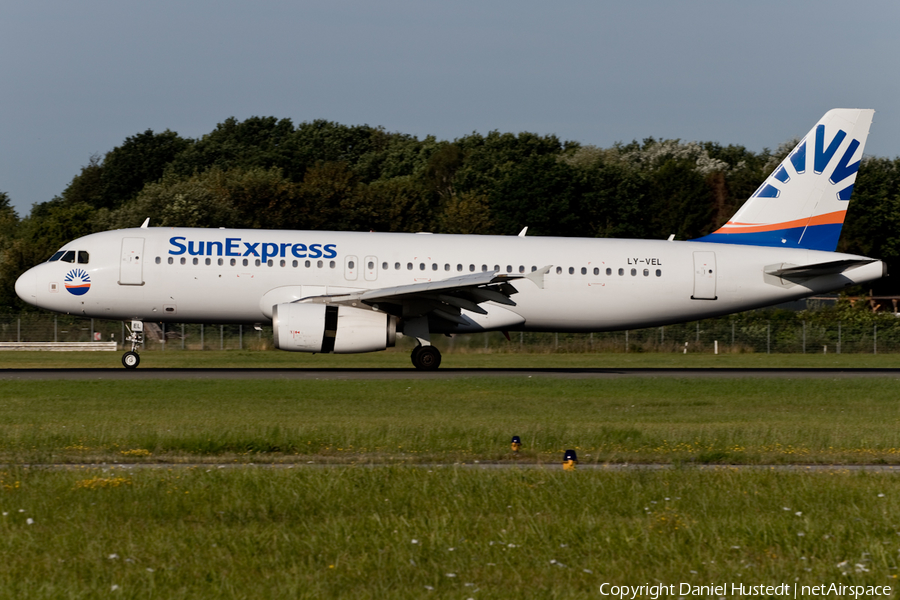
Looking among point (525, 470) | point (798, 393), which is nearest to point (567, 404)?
point (798, 393)

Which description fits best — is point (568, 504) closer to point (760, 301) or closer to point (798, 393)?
point (798, 393)

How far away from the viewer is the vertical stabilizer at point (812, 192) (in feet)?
109

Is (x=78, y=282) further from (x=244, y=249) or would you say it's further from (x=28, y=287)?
(x=244, y=249)

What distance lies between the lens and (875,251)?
82.4 m

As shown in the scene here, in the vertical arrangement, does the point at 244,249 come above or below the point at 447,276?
above

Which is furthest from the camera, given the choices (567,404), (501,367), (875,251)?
(875,251)

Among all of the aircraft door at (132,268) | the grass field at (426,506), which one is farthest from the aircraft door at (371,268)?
the grass field at (426,506)

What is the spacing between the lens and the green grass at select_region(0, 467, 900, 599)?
766 cm

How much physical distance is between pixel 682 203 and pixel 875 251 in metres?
15.9

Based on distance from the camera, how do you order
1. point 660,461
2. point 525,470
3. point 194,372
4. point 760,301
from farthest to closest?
1. point 760,301
2. point 194,372
3. point 660,461
4. point 525,470

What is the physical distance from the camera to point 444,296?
29234mm

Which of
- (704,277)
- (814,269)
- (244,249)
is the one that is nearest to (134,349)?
(244,249)

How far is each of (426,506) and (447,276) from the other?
2038 cm

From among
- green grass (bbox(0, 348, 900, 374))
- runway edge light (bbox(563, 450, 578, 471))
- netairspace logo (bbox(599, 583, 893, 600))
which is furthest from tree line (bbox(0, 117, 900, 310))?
netairspace logo (bbox(599, 583, 893, 600))
